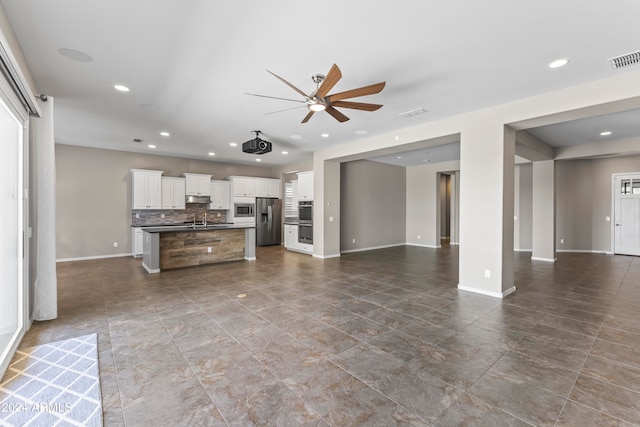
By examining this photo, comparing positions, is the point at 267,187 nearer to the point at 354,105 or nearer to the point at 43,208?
the point at 43,208

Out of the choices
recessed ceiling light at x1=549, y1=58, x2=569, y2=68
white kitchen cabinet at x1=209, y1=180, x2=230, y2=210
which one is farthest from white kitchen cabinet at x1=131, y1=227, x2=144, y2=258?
recessed ceiling light at x1=549, y1=58, x2=569, y2=68

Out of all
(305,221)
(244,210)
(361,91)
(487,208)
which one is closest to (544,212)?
(487,208)

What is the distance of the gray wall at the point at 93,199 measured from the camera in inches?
281

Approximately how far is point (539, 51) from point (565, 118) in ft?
5.41

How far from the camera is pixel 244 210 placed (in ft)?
32.1

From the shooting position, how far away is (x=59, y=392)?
6.73 ft

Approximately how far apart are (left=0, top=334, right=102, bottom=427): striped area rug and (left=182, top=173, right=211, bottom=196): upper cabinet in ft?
20.9

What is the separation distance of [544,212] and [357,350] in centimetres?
740

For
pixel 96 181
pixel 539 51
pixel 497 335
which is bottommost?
pixel 497 335

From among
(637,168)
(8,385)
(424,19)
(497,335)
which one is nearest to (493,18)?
(424,19)

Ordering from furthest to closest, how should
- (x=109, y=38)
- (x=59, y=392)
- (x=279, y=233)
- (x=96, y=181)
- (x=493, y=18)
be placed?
(x=279, y=233) → (x=96, y=181) → (x=109, y=38) → (x=493, y=18) → (x=59, y=392)

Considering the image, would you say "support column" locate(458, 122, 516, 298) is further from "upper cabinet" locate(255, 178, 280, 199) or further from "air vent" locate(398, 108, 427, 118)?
"upper cabinet" locate(255, 178, 280, 199)

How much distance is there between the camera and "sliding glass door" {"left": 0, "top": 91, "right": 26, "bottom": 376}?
2576 mm

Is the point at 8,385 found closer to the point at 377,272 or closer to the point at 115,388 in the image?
the point at 115,388
